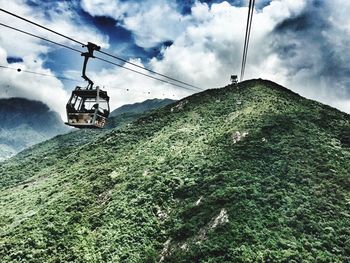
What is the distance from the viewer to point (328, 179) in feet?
119

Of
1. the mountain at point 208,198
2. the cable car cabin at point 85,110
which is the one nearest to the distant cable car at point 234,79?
the mountain at point 208,198

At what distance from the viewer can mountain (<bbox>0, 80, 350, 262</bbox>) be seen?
28.8 meters

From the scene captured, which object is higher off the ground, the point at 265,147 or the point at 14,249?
the point at 265,147

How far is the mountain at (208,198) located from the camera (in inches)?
1134

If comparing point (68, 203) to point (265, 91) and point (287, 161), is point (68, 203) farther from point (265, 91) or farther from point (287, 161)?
point (265, 91)

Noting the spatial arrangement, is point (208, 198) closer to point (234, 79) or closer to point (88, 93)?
point (88, 93)

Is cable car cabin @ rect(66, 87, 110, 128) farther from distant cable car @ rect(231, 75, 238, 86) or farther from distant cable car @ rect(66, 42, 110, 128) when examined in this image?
distant cable car @ rect(231, 75, 238, 86)

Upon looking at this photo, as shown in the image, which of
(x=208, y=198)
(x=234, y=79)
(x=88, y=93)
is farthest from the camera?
(x=234, y=79)

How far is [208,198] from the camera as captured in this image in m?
36.2

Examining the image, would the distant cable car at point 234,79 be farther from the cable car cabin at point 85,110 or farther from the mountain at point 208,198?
the cable car cabin at point 85,110

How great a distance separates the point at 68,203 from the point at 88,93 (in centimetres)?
2591

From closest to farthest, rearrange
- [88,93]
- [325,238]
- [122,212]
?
[88,93] → [325,238] → [122,212]

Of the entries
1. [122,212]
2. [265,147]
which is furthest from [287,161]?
[122,212]

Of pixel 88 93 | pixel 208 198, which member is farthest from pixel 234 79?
pixel 88 93
